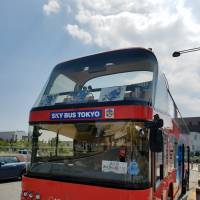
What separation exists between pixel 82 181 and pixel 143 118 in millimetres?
1399

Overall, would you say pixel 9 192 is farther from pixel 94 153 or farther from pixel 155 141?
pixel 155 141

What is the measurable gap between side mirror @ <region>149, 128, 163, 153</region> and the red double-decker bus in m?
0.02

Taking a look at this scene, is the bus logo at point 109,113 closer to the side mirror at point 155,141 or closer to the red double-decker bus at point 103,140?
the red double-decker bus at point 103,140

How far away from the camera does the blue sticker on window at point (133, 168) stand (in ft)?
15.7

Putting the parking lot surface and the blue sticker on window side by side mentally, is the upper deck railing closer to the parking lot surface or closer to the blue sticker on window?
the blue sticker on window

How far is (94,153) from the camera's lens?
5.21 metres

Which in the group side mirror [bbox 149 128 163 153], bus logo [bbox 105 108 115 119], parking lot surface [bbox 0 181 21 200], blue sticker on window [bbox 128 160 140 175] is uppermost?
bus logo [bbox 105 108 115 119]

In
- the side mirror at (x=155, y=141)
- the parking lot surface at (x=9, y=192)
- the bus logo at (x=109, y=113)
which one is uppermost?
the bus logo at (x=109, y=113)

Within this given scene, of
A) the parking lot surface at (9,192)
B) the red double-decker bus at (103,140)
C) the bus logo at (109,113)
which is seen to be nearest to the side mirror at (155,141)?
the red double-decker bus at (103,140)

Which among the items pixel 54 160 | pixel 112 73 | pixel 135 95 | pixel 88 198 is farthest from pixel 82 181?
pixel 112 73

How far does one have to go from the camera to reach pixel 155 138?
4812mm

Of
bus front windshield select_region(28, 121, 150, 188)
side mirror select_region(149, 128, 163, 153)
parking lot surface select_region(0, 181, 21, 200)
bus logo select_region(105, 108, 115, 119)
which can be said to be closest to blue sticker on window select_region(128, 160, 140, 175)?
bus front windshield select_region(28, 121, 150, 188)

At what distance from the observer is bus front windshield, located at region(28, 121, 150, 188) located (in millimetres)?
4832

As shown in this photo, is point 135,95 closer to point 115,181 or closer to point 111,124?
point 111,124
